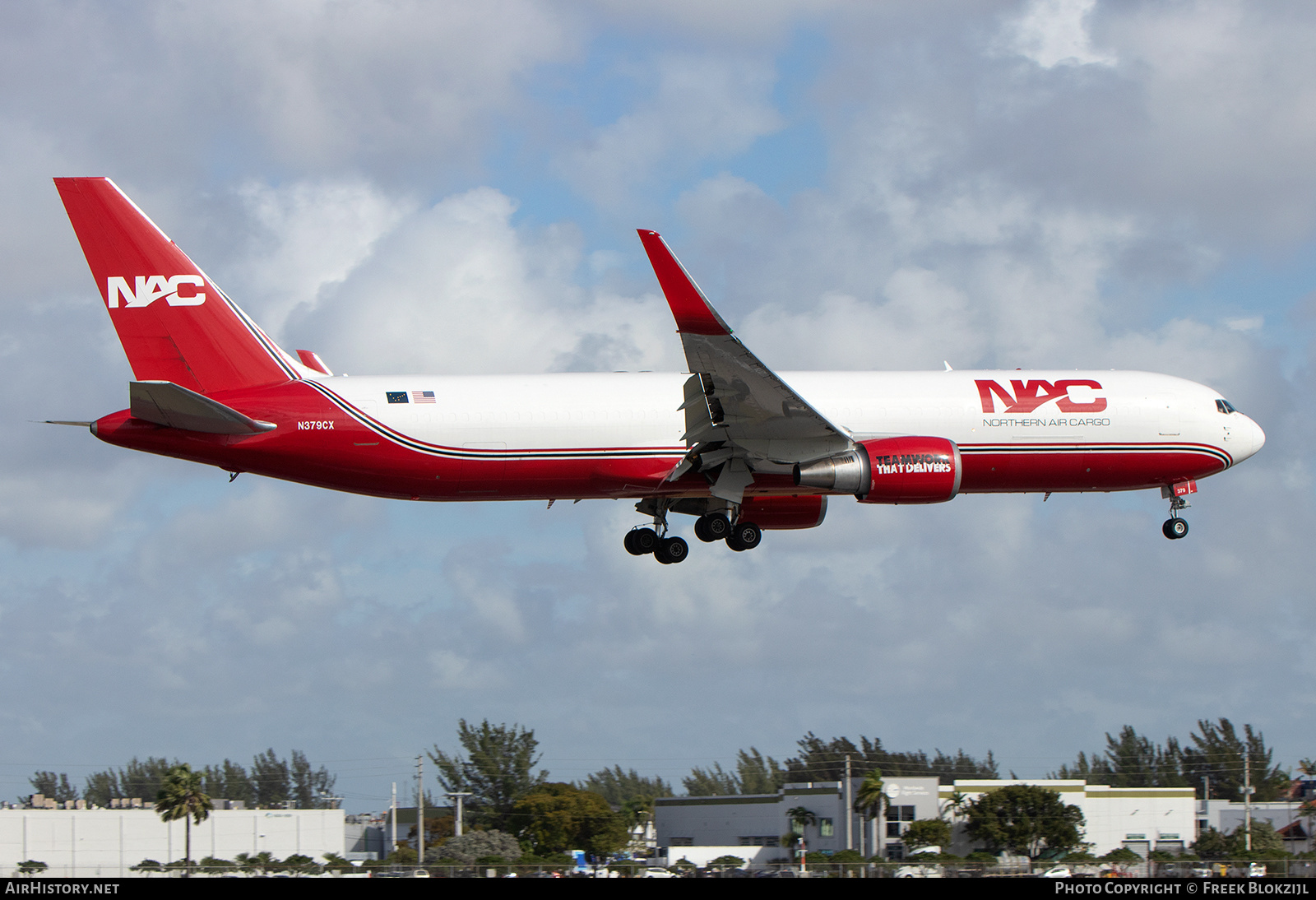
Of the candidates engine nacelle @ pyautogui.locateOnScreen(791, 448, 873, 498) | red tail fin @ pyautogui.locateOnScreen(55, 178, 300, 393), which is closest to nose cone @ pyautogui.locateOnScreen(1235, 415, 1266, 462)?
engine nacelle @ pyautogui.locateOnScreen(791, 448, 873, 498)

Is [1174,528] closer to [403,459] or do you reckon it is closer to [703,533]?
[703,533]

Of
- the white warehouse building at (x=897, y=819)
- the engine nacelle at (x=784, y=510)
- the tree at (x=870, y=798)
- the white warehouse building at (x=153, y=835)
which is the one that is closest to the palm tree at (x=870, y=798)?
the tree at (x=870, y=798)

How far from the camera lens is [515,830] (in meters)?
76.2

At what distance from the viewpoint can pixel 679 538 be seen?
3909 centimetres

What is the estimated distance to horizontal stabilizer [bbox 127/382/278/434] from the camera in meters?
32.4

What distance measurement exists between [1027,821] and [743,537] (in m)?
31.8

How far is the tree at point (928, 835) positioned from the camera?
64812mm

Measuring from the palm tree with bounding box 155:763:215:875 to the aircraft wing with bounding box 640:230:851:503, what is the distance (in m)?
43.3

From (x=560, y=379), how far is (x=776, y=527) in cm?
829

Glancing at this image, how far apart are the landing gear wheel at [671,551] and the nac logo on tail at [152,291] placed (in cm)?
1438

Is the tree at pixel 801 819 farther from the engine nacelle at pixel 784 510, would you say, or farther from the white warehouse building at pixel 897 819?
the engine nacelle at pixel 784 510

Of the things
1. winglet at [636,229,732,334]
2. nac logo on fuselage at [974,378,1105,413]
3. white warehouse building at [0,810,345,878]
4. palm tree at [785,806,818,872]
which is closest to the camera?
winglet at [636,229,732,334]

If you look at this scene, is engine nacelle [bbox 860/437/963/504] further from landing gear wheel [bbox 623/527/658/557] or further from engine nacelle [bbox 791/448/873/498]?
landing gear wheel [bbox 623/527/658/557]

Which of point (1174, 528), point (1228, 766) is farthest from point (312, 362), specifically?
point (1228, 766)
